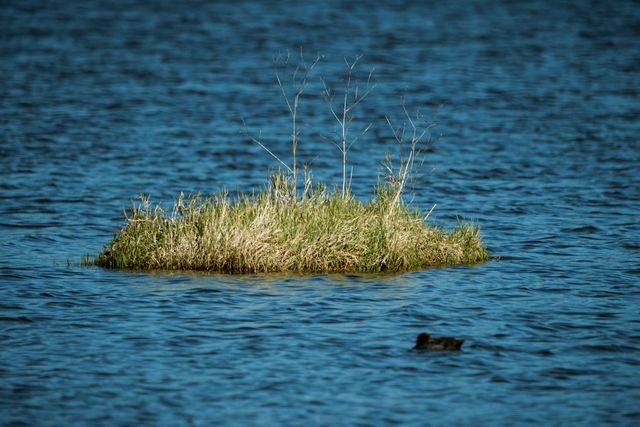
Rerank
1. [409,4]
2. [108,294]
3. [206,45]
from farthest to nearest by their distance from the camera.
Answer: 1. [409,4]
2. [206,45]
3. [108,294]

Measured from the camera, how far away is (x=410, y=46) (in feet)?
219

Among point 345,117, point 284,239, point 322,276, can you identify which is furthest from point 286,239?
point 345,117

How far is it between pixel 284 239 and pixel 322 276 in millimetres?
926

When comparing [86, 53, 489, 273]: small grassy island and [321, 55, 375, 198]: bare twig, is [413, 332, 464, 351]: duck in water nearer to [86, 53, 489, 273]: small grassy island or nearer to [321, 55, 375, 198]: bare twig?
[321, 55, 375, 198]: bare twig

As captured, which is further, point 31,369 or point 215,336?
point 215,336

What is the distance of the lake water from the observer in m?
13.8

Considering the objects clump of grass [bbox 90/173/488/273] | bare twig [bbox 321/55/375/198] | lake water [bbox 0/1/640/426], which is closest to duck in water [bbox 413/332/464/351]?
lake water [bbox 0/1/640/426]

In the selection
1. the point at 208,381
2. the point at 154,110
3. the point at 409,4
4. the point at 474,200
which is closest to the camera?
the point at 208,381

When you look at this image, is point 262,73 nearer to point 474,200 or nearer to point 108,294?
point 474,200

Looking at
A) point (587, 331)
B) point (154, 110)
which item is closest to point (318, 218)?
point (587, 331)

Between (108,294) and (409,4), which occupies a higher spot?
(409,4)

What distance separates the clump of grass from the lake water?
0.35 meters

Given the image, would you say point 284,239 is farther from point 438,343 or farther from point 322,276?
point 438,343

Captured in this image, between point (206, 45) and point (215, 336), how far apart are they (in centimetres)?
5165
